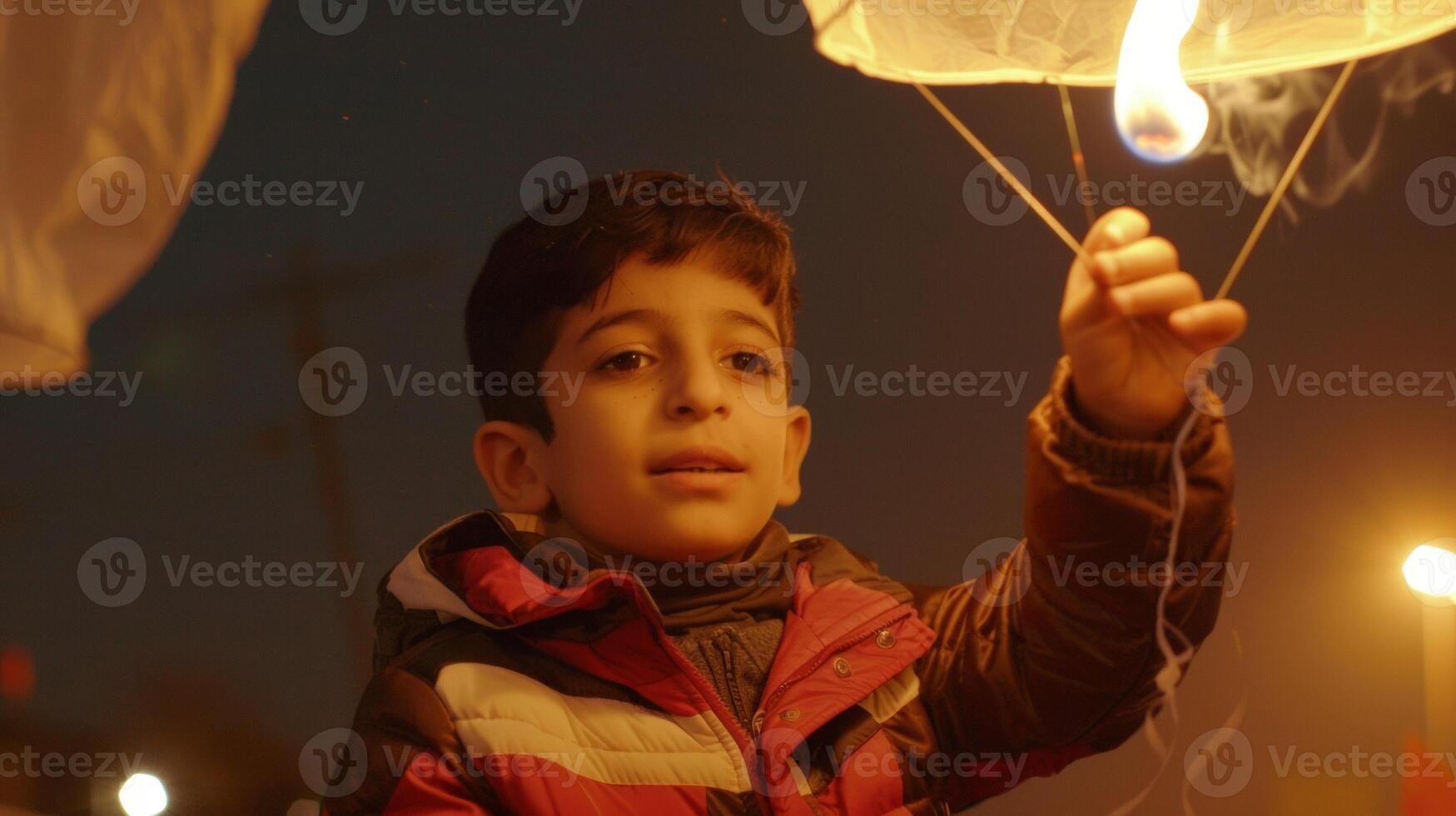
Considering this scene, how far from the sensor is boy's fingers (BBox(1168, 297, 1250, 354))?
2.53 feet

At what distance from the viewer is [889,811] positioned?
0.96m

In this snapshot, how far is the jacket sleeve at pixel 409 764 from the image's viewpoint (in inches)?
34.7

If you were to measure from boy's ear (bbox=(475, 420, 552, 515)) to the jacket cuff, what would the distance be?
1.42 feet

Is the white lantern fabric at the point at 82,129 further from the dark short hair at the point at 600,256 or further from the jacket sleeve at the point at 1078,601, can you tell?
the jacket sleeve at the point at 1078,601

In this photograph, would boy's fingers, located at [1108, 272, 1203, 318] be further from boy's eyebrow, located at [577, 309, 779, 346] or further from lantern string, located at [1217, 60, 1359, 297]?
boy's eyebrow, located at [577, 309, 779, 346]

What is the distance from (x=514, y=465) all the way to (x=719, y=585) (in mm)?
211

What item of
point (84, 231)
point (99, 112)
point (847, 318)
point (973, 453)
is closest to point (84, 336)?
point (84, 231)

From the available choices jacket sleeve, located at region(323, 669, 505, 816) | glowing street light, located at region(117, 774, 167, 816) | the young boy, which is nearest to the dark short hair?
the young boy

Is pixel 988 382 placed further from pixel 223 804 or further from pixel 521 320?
pixel 223 804

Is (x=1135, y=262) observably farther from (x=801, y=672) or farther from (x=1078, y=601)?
(x=801, y=672)

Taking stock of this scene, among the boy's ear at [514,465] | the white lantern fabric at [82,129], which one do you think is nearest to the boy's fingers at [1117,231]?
the boy's ear at [514,465]

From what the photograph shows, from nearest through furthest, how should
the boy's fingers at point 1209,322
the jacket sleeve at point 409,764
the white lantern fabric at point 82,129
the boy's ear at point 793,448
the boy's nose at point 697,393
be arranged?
the boy's fingers at point 1209,322 < the jacket sleeve at point 409,764 < the boy's nose at point 697,393 < the boy's ear at point 793,448 < the white lantern fabric at point 82,129

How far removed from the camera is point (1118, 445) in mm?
834

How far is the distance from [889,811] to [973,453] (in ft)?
1.36
